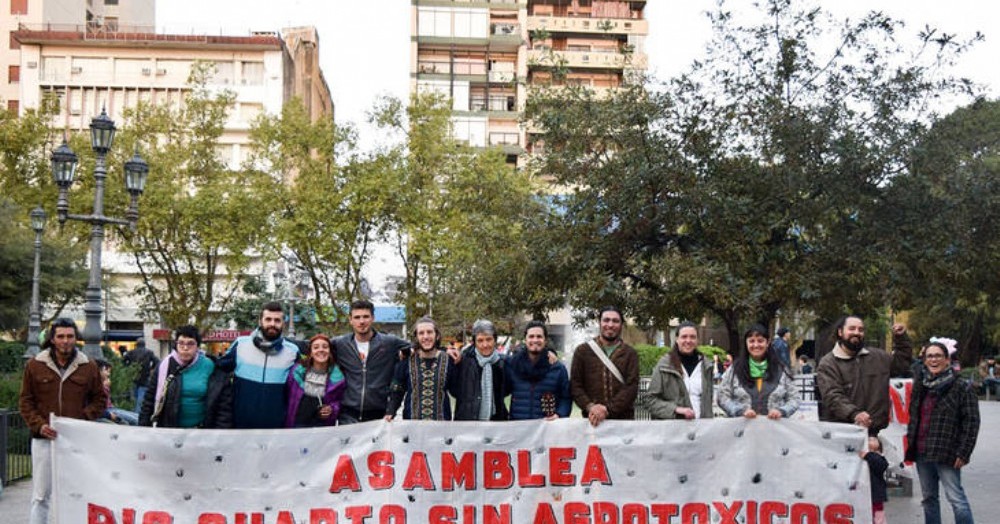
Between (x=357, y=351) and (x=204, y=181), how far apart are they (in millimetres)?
41072

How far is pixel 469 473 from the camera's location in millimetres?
8469

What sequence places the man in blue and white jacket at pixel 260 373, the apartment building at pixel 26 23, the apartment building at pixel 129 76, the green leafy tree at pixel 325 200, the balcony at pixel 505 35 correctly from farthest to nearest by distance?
the balcony at pixel 505 35, the apartment building at pixel 26 23, the apartment building at pixel 129 76, the green leafy tree at pixel 325 200, the man in blue and white jacket at pixel 260 373

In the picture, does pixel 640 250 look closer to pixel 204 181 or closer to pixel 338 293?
pixel 338 293

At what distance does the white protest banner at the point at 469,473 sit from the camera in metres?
8.31

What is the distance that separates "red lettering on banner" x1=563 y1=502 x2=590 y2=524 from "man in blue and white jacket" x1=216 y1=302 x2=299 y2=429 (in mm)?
2322

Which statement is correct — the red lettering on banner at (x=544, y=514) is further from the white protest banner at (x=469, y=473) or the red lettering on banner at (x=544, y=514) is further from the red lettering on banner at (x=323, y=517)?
the red lettering on banner at (x=323, y=517)

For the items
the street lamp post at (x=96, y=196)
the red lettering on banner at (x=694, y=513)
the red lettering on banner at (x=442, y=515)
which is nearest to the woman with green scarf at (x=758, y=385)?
the red lettering on banner at (x=694, y=513)

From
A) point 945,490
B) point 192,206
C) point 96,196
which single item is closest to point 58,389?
point 945,490

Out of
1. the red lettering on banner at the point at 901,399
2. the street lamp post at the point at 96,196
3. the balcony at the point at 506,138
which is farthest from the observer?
the balcony at the point at 506,138

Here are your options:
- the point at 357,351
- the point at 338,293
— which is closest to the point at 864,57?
the point at 357,351

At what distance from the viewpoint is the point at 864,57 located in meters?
14.5

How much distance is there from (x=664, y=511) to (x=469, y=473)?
147 cm

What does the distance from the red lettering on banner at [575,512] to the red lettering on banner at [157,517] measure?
2864 mm

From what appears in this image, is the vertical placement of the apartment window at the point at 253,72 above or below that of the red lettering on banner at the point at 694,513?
above
